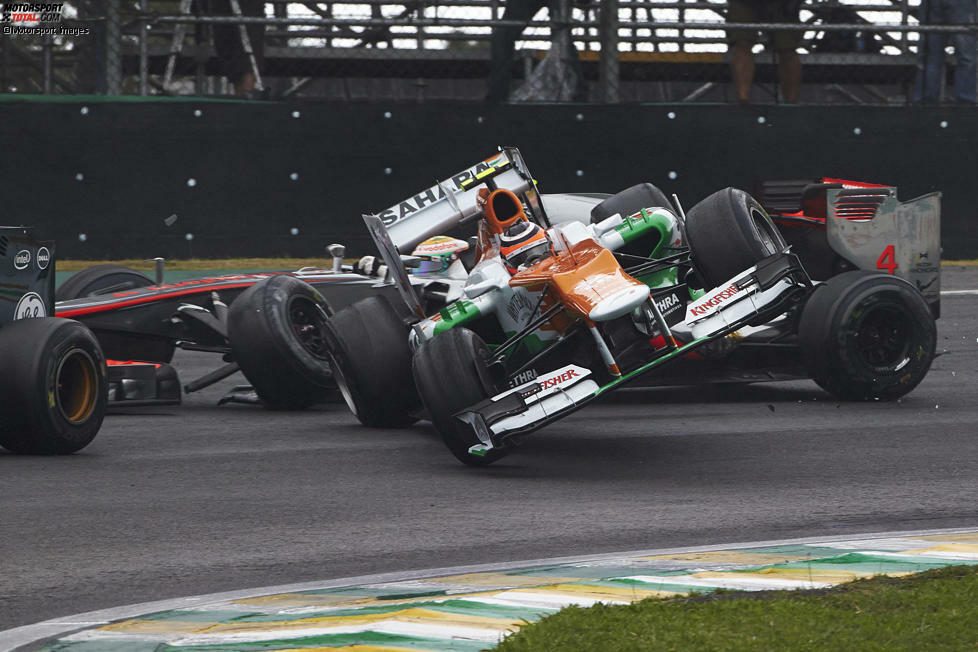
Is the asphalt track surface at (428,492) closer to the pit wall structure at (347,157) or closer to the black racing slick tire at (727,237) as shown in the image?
the black racing slick tire at (727,237)

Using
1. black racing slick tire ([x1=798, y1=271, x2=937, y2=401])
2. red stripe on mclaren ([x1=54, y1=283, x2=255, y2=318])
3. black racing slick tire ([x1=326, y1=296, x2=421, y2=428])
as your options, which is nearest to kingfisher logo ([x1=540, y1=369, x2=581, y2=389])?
black racing slick tire ([x1=326, y1=296, x2=421, y2=428])

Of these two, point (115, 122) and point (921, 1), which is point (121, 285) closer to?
point (115, 122)

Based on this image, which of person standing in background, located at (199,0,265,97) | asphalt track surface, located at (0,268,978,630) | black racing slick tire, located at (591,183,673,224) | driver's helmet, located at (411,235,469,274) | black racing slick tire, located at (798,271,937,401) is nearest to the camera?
asphalt track surface, located at (0,268,978,630)

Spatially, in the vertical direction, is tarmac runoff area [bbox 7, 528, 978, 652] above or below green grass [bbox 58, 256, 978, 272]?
above

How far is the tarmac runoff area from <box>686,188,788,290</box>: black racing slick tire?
2.54 metres

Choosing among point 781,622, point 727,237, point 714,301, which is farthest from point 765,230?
point 781,622

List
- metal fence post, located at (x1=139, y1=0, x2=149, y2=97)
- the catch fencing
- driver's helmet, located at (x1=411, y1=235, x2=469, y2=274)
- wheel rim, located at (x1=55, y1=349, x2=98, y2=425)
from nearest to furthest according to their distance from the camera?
wheel rim, located at (x1=55, y1=349, x2=98, y2=425) → driver's helmet, located at (x1=411, y1=235, x2=469, y2=274) → metal fence post, located at (x1=139, y1=0, x2=149, y2=97) → the catch fencing

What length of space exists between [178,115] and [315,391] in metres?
4.40

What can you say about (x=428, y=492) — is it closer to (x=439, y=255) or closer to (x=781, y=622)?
(x=781, y=622)

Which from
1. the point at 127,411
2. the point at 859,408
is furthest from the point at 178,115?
A: the point at 859,408

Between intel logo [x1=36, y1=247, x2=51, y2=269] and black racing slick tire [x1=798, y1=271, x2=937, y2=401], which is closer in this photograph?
intel logo [x1=36, y1=247, x2=51, y2=269]

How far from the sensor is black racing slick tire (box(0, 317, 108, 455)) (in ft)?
22.2

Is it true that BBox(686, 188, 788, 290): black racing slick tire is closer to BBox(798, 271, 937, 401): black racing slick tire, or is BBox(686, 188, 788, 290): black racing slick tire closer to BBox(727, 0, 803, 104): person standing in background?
BBox(798, 271, 937, 401): black racing slick tire

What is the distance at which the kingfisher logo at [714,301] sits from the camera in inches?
279
